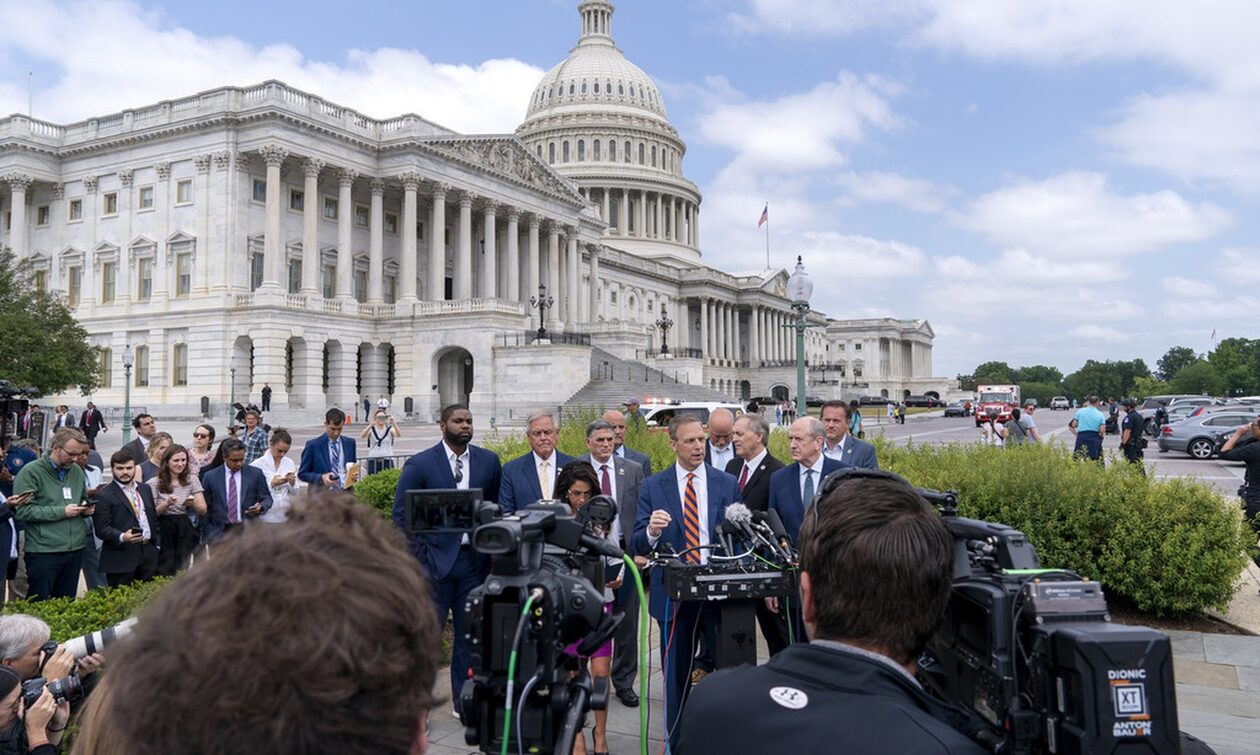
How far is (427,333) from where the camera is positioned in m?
51.5

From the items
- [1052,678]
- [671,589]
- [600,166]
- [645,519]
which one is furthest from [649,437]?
[600,166]

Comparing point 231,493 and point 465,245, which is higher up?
point 465,245

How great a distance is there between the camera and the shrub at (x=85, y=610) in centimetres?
514

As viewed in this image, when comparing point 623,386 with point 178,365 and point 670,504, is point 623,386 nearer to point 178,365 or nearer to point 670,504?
point 178,365

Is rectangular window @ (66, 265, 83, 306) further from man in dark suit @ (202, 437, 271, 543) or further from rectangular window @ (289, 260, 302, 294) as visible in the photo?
man in dark suit @ (202, 437, 271, 543)

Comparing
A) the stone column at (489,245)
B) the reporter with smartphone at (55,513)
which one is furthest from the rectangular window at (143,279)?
the reporter with smartphone at (55,513)

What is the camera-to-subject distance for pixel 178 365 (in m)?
49.3

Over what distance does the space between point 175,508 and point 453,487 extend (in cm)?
396

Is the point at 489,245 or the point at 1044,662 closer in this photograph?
the point at 1044,662

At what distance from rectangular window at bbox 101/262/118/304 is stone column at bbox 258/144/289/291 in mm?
10999

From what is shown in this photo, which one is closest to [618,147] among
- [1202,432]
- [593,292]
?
[593,292]

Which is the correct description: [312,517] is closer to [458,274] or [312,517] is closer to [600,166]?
[458,274]

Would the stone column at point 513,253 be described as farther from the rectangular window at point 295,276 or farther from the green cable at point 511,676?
the green cable at point 511,676

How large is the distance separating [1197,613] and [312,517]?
32.5ft
